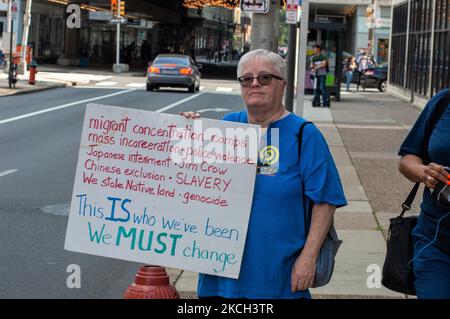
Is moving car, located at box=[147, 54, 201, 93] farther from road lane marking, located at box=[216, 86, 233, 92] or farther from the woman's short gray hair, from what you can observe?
the woman's short gray hair

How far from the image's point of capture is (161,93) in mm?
37625

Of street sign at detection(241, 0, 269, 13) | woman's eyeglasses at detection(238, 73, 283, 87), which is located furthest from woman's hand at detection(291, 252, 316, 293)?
street sign at detection(241, 0, 269, 13)

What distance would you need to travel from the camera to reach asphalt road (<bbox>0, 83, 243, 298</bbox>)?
7.86 metres

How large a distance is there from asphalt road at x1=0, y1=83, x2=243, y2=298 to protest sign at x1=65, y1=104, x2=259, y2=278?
281 centimetres

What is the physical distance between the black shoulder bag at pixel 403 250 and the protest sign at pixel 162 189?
77 cm

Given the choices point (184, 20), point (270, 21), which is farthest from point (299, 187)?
point (184, 20)

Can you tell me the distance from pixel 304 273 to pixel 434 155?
85 cm

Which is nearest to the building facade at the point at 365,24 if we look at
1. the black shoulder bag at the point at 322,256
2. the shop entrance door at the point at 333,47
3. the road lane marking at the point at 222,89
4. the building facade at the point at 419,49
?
the building facade at the point at 419,49

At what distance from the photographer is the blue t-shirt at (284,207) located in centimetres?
427

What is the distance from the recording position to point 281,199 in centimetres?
427

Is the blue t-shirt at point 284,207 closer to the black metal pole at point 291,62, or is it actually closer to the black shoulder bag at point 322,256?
the black shoulder bag at point 322,256

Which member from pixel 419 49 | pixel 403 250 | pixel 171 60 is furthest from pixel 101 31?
pixel 403 250

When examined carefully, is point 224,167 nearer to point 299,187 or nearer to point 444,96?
point 299,187

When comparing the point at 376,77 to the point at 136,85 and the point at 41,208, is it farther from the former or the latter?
the point at 41,208
